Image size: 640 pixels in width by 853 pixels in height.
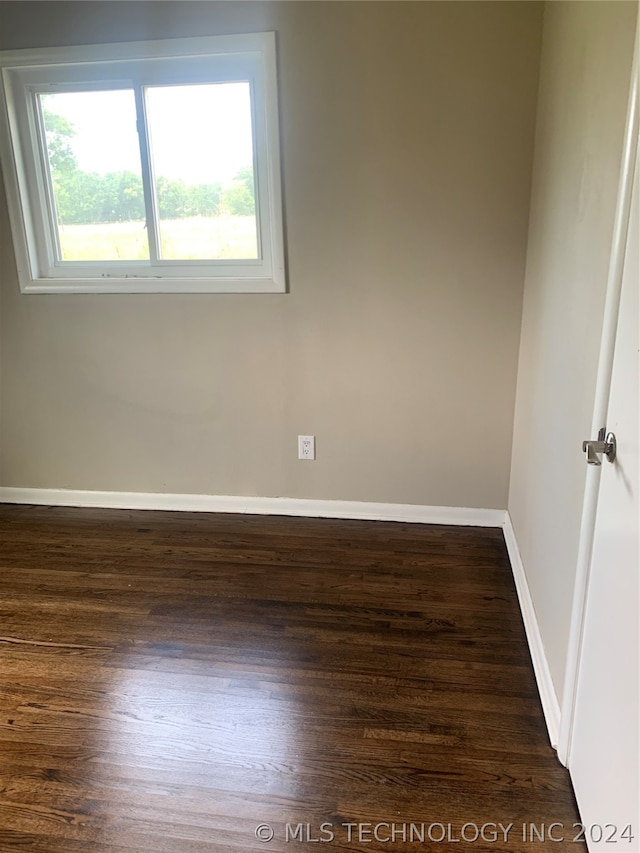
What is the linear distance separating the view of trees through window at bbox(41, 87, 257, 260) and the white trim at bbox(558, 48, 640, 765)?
74.2 inches

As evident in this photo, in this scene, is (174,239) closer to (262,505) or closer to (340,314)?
(340,314)

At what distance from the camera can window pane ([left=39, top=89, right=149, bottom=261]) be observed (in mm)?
2797

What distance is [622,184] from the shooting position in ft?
4.02

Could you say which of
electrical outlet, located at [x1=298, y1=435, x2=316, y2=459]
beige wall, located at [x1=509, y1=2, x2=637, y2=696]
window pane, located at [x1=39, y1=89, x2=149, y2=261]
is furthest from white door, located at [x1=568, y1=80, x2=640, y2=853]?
window pane, located at [x1=39, y1=89, x2=149, y2=261]

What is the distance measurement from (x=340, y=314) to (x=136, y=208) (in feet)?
3.58

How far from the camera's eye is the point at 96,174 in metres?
2.88

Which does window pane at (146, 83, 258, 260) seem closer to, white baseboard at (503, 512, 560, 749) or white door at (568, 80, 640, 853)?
white baseboard at (503, 512, 560, 749)

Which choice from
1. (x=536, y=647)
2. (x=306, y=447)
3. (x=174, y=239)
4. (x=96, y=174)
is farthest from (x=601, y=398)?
(x=96, y=174)

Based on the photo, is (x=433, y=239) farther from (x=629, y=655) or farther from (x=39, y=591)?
(x=39, y=591)

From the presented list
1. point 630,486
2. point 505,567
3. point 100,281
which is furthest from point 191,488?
point 630,486

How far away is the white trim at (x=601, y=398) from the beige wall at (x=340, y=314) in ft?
4.54

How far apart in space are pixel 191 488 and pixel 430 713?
69.9 inches

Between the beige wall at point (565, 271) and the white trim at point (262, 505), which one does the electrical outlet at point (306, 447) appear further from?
the beige wall at point (565, 271)

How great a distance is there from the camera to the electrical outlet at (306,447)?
2975 millimetres
